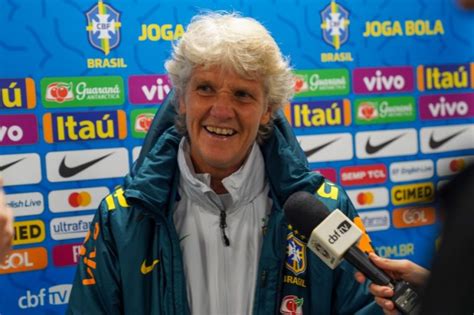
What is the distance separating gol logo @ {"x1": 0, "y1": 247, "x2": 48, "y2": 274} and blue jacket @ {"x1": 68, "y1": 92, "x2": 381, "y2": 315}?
0.67m

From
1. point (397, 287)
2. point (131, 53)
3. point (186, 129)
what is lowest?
point (397, 287)

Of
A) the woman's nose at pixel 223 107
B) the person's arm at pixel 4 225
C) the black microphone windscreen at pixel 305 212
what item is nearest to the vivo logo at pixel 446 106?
the woman's nose at pixel 223 107

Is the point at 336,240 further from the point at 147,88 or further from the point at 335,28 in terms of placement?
the point at 335,28

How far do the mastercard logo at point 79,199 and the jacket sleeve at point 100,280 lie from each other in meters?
0.68

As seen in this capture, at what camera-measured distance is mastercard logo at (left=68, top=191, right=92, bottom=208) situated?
212 cm

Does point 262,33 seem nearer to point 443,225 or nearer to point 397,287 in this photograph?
point 397,287

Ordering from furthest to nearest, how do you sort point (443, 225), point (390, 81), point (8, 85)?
point (390, 81)
point (8, 85)
point (443, 225)

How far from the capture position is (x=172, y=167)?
1.53 m

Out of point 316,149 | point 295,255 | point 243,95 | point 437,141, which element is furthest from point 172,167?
point 437,141

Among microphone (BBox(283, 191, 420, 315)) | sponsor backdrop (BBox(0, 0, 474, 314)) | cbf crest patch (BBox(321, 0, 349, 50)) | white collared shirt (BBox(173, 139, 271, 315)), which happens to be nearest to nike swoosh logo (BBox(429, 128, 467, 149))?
sponsor backdrop (BBox(0, 0, 474, 314))

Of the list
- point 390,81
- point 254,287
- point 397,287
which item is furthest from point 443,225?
point 390,81

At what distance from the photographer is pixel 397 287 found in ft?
3.24

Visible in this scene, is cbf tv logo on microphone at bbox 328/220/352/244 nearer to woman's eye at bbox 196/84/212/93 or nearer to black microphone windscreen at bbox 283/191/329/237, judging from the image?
black microphone windscreen at bbox 283/191/329/237

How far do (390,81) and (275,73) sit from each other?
3.80 ft
